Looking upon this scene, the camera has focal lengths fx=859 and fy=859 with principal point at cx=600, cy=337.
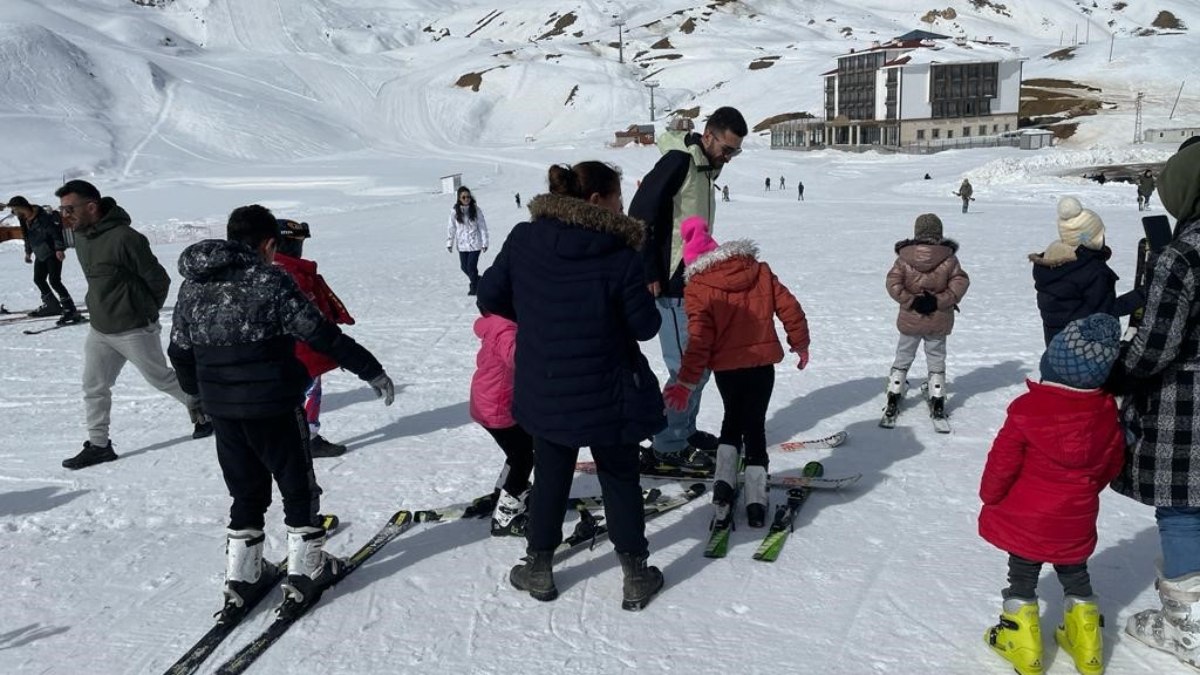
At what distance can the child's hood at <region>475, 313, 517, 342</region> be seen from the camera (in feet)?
14.0

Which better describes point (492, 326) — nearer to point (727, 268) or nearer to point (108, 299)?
point (727, 268)

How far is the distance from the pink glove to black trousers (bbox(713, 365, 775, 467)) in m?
0.27

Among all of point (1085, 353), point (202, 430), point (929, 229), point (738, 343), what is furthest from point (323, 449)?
point (1085, 353)

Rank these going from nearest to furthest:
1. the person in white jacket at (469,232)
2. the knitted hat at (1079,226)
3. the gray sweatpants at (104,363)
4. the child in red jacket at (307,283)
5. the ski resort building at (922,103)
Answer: the child in red jacket at (307,283) < the knitted hat at (1079,226) < the gray sweatpants at (104,363) < the person in white jacket at (469,232) < the ski resort building at (922,103)

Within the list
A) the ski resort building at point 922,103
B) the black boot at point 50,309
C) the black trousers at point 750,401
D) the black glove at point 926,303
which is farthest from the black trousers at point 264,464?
the ski resort building at point 922,103

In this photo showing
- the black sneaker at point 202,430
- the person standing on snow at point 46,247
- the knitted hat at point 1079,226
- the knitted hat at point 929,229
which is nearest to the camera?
the knitted hat at point 1079,226

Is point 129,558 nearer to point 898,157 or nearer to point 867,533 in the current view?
point 867,533

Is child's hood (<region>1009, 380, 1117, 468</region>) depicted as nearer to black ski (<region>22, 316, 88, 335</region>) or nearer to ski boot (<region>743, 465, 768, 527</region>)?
ski boot (<region>743, 465, 768, 527</region>)

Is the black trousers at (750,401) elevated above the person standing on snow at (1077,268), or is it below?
below

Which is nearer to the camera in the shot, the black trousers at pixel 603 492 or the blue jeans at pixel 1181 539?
the blue jeans at pixel 1181 539

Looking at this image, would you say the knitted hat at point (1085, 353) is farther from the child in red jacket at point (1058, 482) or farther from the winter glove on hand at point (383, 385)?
the winter glove on hand at point (383, 385)

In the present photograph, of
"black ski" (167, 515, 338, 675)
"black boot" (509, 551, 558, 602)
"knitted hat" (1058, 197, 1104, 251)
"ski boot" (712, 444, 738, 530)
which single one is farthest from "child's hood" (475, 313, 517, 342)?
"knitted hat" (1058, 197, 1104, 251)

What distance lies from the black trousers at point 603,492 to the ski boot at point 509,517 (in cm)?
75

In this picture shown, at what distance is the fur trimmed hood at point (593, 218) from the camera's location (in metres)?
3.35
